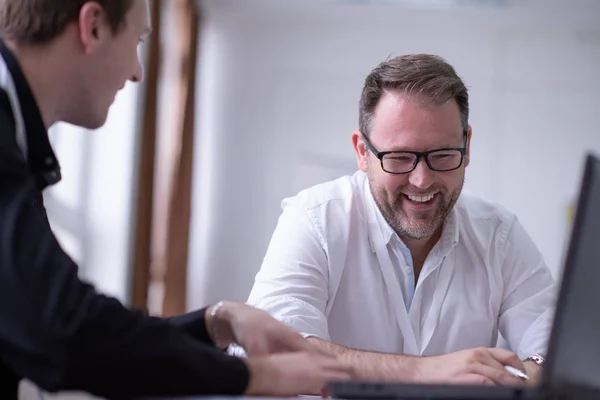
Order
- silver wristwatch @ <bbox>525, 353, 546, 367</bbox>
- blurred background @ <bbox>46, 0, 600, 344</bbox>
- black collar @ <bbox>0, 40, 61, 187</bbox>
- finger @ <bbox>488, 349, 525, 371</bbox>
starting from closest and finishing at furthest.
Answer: black collar @ <bbox>0, 40, 61, 187</bbox> < finger @ <bbox>488, 349, 525, 371</bbox> < silver wristwatch @ <bbox>525, 353, 546, 367</bbox> < blurred background @ <bbox>46, 0, 600, 344</bbox>

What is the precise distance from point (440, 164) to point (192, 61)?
308cm

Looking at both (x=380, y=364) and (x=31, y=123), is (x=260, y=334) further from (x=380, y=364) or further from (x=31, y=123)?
(x=31, y=123)

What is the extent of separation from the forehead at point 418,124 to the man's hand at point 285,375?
0.90 meters

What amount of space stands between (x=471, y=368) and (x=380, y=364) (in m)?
0.21

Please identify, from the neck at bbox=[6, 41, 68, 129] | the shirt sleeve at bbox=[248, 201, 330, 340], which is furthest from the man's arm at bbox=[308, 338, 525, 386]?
the neck at bbox=[6, 41, 68, 129]

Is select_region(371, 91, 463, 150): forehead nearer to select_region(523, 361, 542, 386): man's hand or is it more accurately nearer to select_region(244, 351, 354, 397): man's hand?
select_region(523, 361, 542, 386): man's hand

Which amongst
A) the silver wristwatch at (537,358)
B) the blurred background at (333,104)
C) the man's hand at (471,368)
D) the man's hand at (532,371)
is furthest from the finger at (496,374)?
the blurred background at (333,104)

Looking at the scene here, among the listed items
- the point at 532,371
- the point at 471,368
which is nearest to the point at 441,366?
the point at 471,368

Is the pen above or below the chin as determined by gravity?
below

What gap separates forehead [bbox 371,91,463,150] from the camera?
68.2 inches

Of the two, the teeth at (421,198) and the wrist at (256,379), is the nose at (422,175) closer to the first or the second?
the teeth at (421,198)

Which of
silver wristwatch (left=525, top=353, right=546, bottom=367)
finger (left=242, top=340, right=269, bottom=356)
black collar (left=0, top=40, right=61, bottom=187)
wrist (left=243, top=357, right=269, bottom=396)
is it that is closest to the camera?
wrist (left=243, top=357, right=269, bottom=396)

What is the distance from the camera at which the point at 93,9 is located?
3.39ft

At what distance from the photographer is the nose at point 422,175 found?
1731 mm
